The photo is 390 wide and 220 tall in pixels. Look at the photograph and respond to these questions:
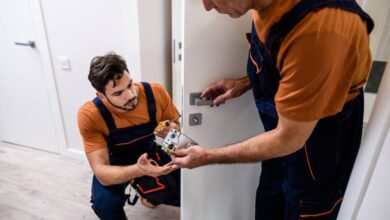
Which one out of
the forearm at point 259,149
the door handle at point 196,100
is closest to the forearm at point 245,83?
the door handle at point 196,100

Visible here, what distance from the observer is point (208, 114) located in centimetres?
97

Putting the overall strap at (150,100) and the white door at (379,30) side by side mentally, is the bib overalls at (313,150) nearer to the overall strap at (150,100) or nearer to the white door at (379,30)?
the white door at (379,30)

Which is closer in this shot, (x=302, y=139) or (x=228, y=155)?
(x=302, y=139)

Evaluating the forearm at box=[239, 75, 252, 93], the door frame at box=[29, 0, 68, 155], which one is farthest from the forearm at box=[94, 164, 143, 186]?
the door frame at box=[29, 0, 68, 155]

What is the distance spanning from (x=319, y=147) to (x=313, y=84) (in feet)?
0.86

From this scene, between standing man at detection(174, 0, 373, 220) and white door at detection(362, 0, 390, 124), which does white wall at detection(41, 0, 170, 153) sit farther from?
white door at detection(362, 0, 390, 124)

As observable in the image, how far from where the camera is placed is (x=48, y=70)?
5.99ft

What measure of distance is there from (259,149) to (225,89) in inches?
10.6

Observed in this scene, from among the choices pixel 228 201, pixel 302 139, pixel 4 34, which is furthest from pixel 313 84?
pixel 4 34

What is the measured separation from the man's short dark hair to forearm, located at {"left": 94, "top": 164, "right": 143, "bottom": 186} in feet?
1.11

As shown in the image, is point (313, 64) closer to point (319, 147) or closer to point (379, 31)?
point (319, 147)

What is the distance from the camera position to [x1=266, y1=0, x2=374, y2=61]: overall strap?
0.56 metres

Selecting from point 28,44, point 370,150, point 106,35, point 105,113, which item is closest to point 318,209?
point 370,150

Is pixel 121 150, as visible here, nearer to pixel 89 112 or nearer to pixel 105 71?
pixel 89 112
